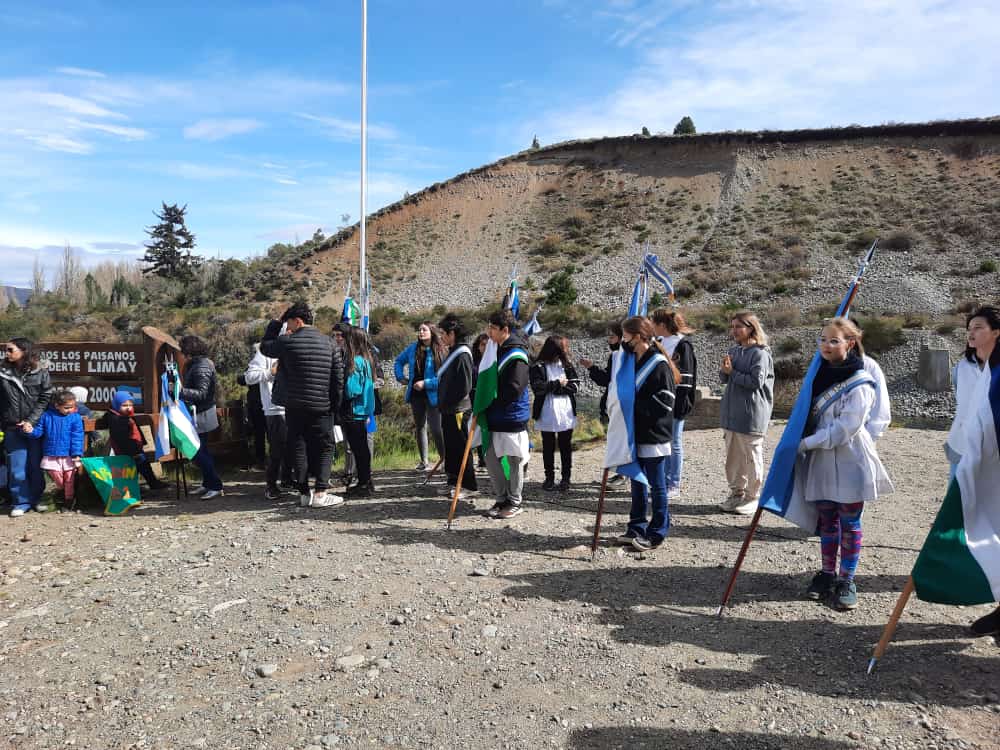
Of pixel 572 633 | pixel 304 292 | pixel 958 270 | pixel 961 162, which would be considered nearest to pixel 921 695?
pixel 572 633

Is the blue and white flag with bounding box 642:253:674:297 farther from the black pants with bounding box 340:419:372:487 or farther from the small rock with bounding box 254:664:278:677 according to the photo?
the small rock with bounding box 254:664:278:677

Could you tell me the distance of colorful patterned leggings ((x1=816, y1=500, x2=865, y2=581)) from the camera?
4547 millimetres

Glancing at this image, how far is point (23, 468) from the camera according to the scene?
7.09 m

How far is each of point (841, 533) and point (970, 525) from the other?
1037 mm

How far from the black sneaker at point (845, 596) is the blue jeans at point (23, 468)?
714 cm

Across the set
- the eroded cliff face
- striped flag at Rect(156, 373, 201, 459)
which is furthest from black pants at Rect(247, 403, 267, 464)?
the eroded cliff face

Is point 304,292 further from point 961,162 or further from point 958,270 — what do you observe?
point 961,162

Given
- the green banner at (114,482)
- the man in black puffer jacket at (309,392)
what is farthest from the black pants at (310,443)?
the green banner at (114,482)

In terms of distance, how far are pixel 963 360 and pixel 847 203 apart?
51166 mm

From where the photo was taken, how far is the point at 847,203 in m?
50.1

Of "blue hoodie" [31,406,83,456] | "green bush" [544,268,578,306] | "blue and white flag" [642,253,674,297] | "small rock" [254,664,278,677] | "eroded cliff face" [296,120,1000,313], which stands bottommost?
"small rock" [254,664,278,677]

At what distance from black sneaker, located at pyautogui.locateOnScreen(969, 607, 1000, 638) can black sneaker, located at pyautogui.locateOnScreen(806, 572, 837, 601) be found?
0.77 m

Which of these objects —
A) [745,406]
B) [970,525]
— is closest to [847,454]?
[970,525]

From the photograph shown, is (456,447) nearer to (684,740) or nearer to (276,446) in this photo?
(276,446)
